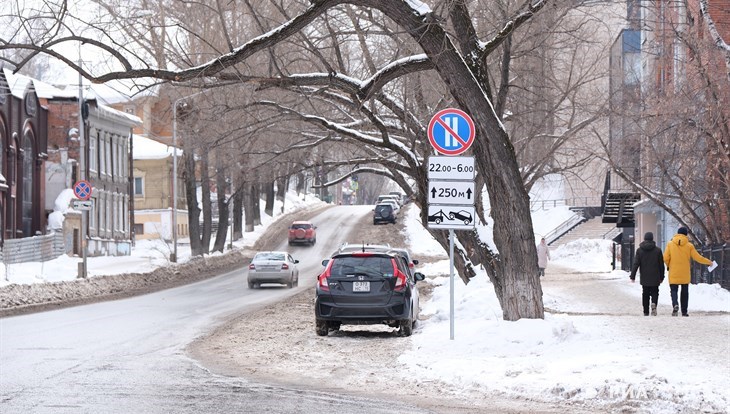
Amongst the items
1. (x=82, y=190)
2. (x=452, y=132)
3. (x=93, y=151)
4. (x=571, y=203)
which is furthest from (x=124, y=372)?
(x=571, y=203)

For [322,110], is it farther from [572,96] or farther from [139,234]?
[139,234]

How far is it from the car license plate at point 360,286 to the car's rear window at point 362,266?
7.7 inches

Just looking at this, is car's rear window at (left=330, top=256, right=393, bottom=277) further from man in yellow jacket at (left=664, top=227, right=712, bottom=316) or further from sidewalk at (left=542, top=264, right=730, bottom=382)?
man in yellow jacket at (left=664, top=227, right=712, bottom=316)

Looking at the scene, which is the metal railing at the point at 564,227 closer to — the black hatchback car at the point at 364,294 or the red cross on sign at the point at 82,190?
the red cross on sign at the point at 82,190

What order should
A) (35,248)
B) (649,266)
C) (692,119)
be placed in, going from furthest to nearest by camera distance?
(35,248) < (692,119) < (649,266)

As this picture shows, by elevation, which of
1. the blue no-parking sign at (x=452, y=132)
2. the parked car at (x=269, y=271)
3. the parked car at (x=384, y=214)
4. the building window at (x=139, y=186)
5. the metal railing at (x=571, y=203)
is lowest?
the parked car at (x=269, y=271)

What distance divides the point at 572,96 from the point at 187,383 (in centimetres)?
1904

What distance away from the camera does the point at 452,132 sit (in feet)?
51.2

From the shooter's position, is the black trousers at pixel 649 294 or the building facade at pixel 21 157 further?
the building facade at pixel 21 157

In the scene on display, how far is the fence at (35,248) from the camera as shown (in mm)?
49062

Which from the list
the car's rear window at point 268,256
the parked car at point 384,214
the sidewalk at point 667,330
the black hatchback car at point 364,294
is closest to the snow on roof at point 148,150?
the parked car at point 384,214

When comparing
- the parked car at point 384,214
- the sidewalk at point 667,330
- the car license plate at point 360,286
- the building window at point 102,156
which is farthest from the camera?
the parked car at point 384,214

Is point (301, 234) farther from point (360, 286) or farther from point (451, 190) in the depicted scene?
point (451, 190)

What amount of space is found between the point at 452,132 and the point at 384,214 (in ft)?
225
